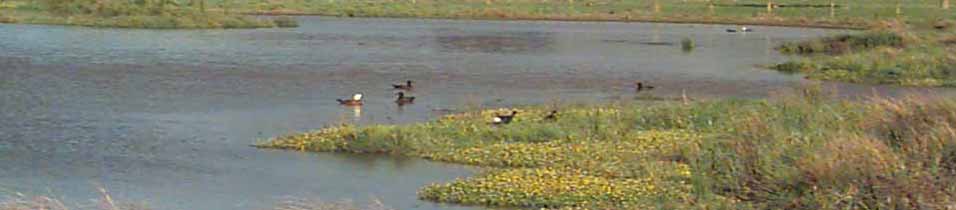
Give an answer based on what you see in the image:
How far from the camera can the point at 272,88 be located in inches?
1068

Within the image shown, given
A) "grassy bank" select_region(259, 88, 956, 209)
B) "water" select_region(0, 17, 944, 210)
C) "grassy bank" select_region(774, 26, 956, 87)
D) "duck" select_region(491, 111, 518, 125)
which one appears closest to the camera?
"grassy bank" select_region(259, 88, 956, 209)

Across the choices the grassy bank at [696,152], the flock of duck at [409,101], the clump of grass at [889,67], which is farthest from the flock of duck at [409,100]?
the clump of grass at [889,67]

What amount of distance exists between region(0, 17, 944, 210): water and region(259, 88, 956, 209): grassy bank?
67 cm

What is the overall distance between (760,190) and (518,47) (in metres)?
32.7

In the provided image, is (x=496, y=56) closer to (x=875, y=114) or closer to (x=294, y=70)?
(x=294, y=70)

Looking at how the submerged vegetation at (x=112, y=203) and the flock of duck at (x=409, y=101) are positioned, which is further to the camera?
the flock of duck at (x=409, y=101)

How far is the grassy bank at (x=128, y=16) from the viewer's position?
5312 centimetres

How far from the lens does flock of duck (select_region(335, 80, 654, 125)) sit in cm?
1961

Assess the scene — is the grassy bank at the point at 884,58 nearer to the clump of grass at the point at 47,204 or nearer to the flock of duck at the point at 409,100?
the flock of duck at the point at 409,100

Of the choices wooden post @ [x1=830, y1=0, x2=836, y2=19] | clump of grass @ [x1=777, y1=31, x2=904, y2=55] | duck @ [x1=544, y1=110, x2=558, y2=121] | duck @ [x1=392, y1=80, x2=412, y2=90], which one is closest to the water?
duck @ [x1=392, y1=80, x2=412, y2=90]

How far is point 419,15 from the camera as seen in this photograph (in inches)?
2598

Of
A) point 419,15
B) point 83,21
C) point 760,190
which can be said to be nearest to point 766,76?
point 760,190

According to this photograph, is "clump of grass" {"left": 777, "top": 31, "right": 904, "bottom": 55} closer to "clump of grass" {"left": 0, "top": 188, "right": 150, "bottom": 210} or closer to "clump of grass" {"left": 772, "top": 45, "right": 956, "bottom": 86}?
"clump of grass" {"left": 772, "top": 45, "right": 956, "bottom": 86}

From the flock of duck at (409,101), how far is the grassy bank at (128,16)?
26.1 meters
